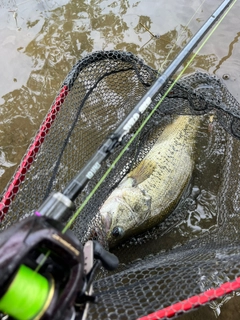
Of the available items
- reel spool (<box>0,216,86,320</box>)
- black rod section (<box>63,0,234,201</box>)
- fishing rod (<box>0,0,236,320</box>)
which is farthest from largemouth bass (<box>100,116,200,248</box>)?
reel spool (<box>0,216,86,320</box>)

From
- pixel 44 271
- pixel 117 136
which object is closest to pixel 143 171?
pixel 117 136

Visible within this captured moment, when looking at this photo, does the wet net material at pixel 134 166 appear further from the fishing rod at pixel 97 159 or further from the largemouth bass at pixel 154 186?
the fishing rod at pixel 97 159

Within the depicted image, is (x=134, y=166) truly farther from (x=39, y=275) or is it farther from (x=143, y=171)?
(x=39, y=275)

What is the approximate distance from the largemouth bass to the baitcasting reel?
1729 millimetres

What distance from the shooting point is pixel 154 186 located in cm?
379

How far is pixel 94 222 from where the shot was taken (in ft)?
10.3

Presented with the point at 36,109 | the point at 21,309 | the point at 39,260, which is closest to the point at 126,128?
the point at 39,260

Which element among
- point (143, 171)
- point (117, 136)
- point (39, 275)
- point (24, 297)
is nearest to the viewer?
point (24, 297)

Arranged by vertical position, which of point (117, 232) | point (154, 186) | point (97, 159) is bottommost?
point (117, 232)

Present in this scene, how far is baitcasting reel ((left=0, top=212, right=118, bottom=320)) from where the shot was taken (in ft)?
4.38

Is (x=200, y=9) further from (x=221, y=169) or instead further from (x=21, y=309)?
(x=21, y=309)

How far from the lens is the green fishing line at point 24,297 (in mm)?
1345

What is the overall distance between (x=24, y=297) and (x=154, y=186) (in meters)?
2.58

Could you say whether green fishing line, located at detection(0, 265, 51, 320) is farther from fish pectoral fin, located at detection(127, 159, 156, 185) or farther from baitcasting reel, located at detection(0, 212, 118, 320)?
fish pectoral fin, located at detection(127, 159, 156, 185)
